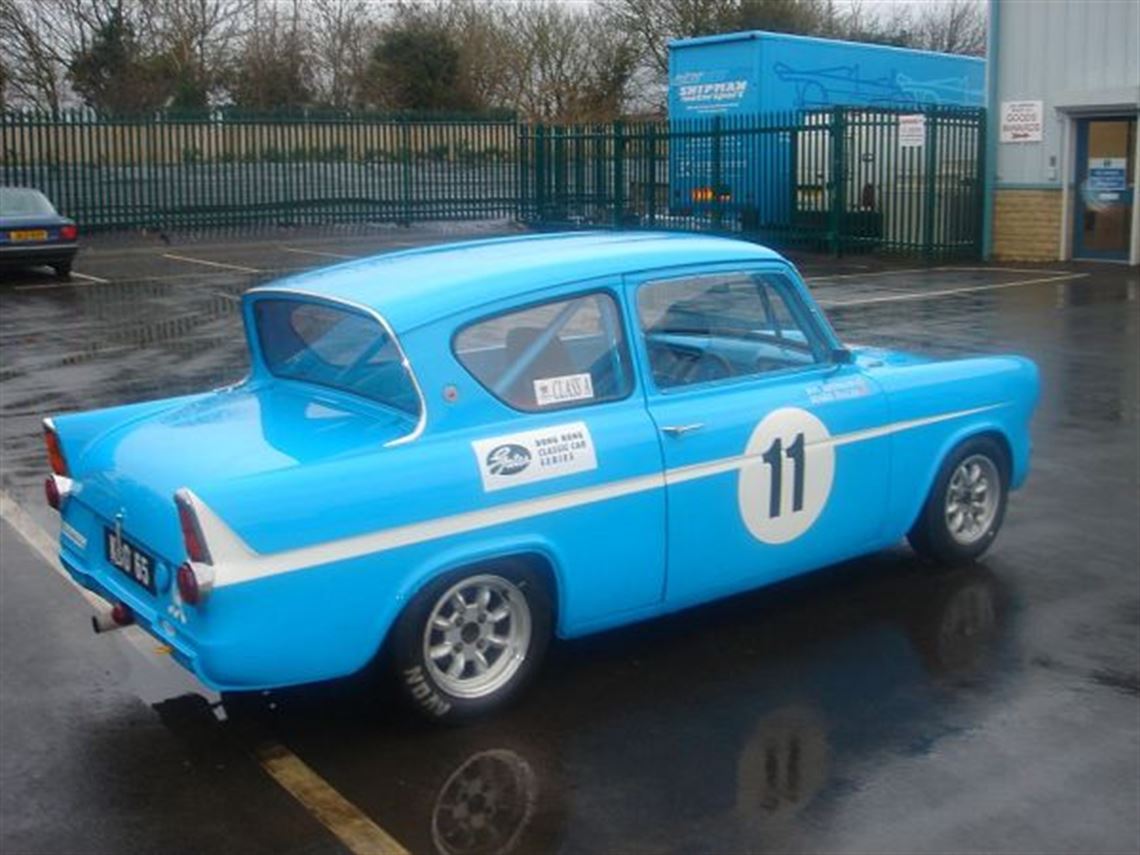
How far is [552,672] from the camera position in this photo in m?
5.52

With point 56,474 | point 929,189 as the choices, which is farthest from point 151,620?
point 929,189

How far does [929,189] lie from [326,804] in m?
20.3

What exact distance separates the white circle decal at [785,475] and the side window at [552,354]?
2.03 ft

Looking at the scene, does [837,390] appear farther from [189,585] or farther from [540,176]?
[540,176]

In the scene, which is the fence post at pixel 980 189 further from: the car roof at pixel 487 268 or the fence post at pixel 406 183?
the car roof at pixel 487 268

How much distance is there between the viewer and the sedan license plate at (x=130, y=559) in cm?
476

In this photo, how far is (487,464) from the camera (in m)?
4.89

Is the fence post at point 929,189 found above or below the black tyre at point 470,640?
above

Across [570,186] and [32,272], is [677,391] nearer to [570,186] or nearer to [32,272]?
[32,272]

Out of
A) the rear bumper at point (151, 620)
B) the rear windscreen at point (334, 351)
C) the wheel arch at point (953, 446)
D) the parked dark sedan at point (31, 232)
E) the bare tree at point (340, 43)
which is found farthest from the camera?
the bare tree at point (340, 43)

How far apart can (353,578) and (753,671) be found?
1680 mm

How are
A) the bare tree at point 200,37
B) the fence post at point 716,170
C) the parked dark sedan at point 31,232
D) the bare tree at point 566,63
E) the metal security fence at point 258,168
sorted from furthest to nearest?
1. the bare tree at point 566,63
2. the bare tree at point 200,37
3. the metal security fence at point 258,168
4. the fence post at point 716,170
5. the parked dark sedan at point 31,232

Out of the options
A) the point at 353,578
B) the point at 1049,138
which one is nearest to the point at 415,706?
the point at 353,578

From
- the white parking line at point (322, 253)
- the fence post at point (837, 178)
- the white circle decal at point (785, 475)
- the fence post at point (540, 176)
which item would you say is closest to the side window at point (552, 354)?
the white circle decal at point (785, 475)
